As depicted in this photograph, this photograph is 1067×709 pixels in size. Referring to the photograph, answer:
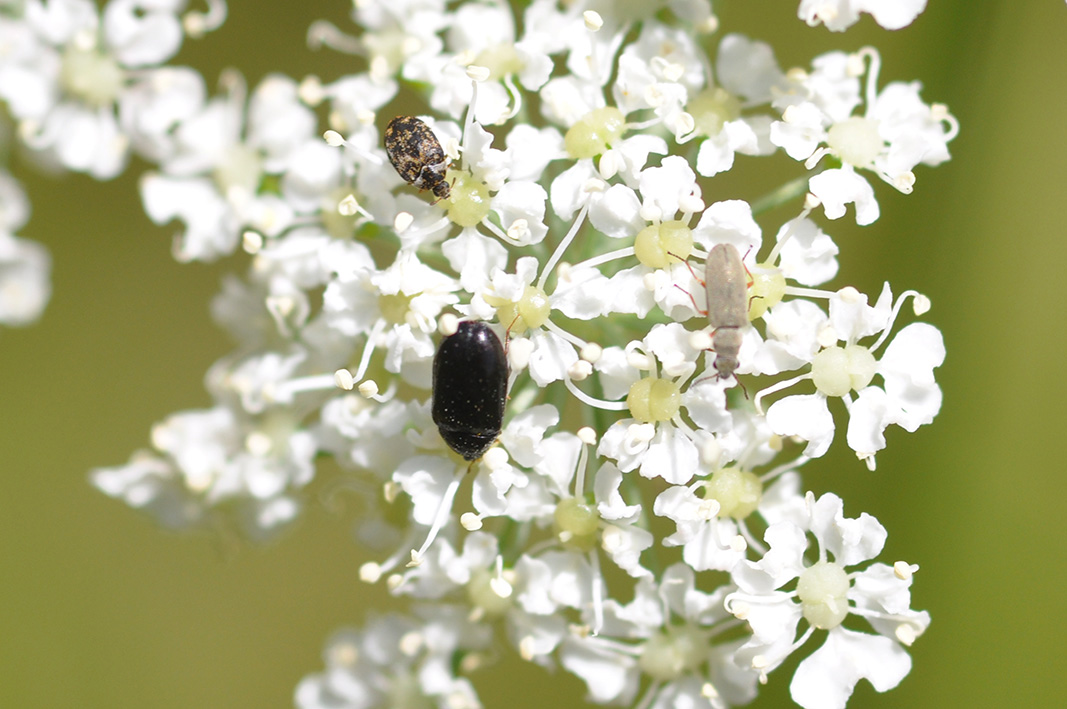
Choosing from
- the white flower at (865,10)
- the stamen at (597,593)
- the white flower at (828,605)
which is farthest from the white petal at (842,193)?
the stamen at (597,593)

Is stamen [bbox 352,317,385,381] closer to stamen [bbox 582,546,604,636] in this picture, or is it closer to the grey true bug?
stamen [bbox 582,546,604,636]

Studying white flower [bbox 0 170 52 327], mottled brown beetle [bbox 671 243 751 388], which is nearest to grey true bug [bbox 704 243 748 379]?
mottled brown beetle [bbox 671 243 751 388]

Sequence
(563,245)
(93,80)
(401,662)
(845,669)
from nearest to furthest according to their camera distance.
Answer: (563,245)
(845,669)
(401,662)
(93,80)

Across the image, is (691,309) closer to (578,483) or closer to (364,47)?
(578,483)

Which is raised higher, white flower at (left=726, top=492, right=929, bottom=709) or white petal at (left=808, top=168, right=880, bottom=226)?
white petal at (left=808, top=168, right=880, bottom=226)

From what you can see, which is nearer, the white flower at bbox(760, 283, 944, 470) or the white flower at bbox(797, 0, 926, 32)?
the white flower at bbox(760, 283, 944, 470)

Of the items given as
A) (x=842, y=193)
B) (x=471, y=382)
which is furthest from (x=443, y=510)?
(x=842, y=193)

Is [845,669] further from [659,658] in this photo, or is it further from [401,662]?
[401,662]
